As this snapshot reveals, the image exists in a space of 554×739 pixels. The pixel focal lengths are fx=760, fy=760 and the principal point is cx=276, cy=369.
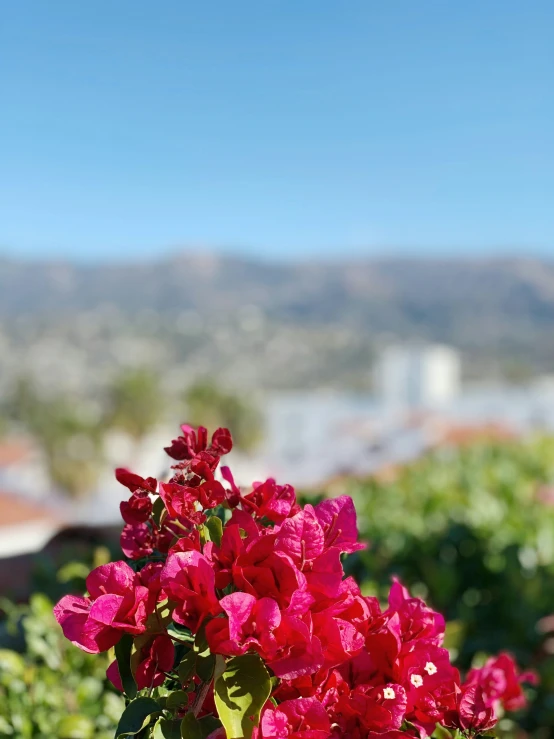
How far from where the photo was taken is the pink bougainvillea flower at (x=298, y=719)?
2.09 feet

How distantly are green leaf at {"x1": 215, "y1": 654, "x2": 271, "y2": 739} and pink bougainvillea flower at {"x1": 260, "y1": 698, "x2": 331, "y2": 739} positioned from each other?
0.07 ft

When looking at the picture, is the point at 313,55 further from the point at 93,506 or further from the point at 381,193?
the point at 93,506

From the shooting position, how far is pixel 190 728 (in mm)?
639

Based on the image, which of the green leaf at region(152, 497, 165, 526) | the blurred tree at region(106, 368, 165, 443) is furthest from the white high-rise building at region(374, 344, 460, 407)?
the green leaf at region(152, 497, 165, 526)

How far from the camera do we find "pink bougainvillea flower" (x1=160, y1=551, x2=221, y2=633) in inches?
24.4

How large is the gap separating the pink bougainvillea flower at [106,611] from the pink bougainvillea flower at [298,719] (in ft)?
0.44

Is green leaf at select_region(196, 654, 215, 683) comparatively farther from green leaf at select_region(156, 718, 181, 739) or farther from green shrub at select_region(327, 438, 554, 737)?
green shrub at select_region(327, 438, 554, 737)

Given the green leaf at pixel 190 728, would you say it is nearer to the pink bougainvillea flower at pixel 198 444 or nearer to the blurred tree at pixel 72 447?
the pink bougainvillea flower at pixel 198 444

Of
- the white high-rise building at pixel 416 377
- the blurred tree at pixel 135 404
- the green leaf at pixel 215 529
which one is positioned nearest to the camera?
the green leaf at pixel 215 529

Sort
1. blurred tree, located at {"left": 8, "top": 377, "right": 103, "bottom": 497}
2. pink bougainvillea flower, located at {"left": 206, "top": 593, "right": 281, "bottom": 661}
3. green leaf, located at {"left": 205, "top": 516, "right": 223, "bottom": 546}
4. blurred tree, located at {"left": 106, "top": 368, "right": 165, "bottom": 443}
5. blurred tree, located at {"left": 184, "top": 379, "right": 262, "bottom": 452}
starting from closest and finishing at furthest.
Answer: pink bougainvillea flower, located at {"left": 206, "top": 593, "right": 281, "bottom": 661} → green leaf, located at {"left": 205, "top": 516, "right": 223, "bottom": 546} → blurred tree, located at {"left": 8, "top": 377, "right": 103, "bottom": 497} → blurred tree, located at {"left": 184, "top": 379, "right": 262, "bottom": 452} → blurred tree, located at {"left": 106, "top": 368, "right": 165, "bottom": 443}

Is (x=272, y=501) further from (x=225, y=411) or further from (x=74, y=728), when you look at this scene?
(x=225, y=411)

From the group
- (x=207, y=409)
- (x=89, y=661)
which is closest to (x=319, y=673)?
(x=89, y=661)

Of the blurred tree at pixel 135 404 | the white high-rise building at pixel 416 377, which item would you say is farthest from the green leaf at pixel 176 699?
the white high-rise building at pixel 416 377

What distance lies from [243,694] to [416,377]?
16.0m
